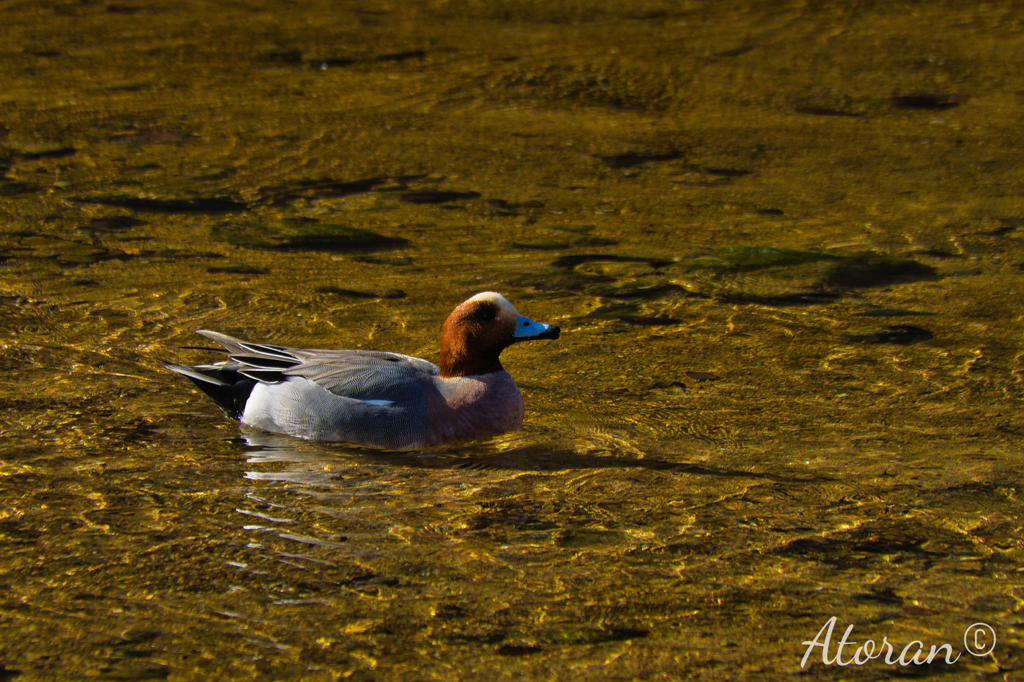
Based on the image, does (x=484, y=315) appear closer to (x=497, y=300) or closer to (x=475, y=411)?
(x=497, y=300)

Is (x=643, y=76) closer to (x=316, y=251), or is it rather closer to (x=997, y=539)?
(x=316, y=251)

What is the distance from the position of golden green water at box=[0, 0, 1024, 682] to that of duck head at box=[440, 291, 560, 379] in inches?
14.4

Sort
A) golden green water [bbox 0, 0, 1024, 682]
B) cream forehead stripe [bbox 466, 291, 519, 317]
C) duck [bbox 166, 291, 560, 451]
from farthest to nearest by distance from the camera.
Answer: cream forehead stripe [bbox 466, 291, 519, 317], duck [bbox 166, 291, 560, 451], golden green water [bbox 0, 0, 1024, 682]

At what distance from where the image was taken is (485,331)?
5.01m

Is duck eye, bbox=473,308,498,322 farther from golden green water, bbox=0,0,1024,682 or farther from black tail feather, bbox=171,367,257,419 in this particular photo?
black tail feather, bbox=171,367,257,419

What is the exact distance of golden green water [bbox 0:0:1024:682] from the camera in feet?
11.9

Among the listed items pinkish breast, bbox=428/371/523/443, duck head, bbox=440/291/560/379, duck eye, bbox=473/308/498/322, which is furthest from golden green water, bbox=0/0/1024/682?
duck eye, bbox=473/308/498/322

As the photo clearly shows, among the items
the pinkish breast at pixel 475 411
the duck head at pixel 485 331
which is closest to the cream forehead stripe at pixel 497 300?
the duck head at pixel 485 331

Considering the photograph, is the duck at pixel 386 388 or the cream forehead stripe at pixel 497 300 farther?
the cream forehead stripe at pixel 497 300

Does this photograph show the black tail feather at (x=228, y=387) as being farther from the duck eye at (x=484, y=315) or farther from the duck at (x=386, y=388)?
the duck eye at (x=484, y=315)

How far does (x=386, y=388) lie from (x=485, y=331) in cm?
49

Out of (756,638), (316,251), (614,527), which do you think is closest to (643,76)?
(316,251)

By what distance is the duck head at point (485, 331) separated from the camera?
5000 millimetres

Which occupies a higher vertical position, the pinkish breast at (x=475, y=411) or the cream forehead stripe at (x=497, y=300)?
the cream forehead stripe at (x=497, y=300)
